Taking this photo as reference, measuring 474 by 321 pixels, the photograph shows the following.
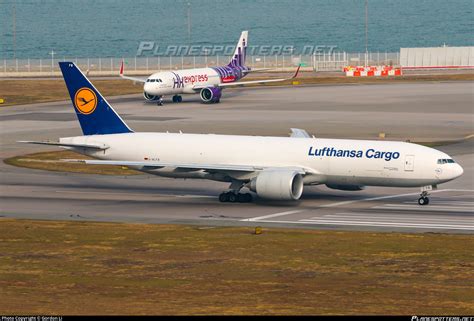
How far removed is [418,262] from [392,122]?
6113 centimetres

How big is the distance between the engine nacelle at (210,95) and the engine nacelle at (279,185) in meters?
66.3

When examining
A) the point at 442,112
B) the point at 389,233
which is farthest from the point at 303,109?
the point at 389,233

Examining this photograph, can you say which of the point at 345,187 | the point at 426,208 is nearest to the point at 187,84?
A: the point at 345,187

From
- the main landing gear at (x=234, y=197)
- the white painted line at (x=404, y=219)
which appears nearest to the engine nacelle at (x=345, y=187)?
the white painted line at (x=404, y=219)

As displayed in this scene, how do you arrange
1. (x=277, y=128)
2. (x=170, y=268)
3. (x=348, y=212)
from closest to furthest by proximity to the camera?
(x=170, y=268), (x=348, y=212), (x=277, y=128)

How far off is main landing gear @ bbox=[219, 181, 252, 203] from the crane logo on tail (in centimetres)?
985

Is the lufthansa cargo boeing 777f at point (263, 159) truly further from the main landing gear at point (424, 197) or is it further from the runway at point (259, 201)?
the runway at point (259, 201)

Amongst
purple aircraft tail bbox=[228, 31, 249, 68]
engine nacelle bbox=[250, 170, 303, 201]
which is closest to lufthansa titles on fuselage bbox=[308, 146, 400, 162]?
engine nacelle bbox=[250, 170, 303, 201]

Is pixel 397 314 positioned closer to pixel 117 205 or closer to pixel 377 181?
pixel 377 181

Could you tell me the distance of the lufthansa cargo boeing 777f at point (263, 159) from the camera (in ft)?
184

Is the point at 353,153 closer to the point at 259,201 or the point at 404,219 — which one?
the point at 404,219

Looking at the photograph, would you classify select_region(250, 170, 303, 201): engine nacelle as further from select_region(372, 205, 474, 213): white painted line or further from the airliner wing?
select_region(372, 205, 474, 213): white painted line

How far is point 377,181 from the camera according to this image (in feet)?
185

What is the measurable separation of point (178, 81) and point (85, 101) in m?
59.9
